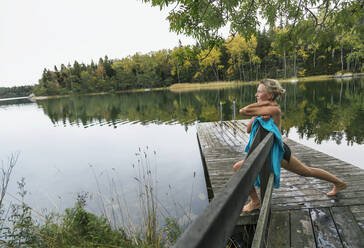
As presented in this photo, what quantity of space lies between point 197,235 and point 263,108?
7.00 ft

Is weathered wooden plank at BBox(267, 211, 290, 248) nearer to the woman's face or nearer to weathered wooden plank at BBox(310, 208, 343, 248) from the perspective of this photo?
weathered wooden plank at BBox(310, 208, 343, 248)

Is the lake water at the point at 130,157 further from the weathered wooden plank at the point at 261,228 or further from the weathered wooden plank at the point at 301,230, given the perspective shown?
the weathered wooden plank at the point at 261,228

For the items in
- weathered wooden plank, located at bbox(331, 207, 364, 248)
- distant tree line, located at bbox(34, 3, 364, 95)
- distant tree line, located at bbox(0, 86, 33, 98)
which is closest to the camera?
weathered wooden plank, located at bbox(331, 207, 364, 248)

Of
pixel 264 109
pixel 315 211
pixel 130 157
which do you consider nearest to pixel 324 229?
pixel 315 211

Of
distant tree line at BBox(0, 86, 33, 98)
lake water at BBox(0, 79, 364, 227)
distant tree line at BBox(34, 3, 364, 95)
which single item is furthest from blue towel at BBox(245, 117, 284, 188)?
distant tree line at BBox(0, 86, 33, 98)

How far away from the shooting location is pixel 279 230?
2.36 m

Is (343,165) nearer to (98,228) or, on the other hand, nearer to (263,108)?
(263,108)

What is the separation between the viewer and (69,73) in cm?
8281

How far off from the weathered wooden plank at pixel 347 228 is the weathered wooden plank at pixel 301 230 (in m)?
0.28

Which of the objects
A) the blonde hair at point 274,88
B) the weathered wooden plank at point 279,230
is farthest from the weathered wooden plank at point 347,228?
the blonde hair at point 274,88

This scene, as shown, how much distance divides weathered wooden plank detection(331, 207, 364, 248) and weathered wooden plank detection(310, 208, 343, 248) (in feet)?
0.17

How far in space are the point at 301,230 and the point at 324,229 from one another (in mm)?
247

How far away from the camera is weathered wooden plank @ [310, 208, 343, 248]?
2113 millimetres

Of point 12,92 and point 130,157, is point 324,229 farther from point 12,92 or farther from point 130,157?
point 12,92
